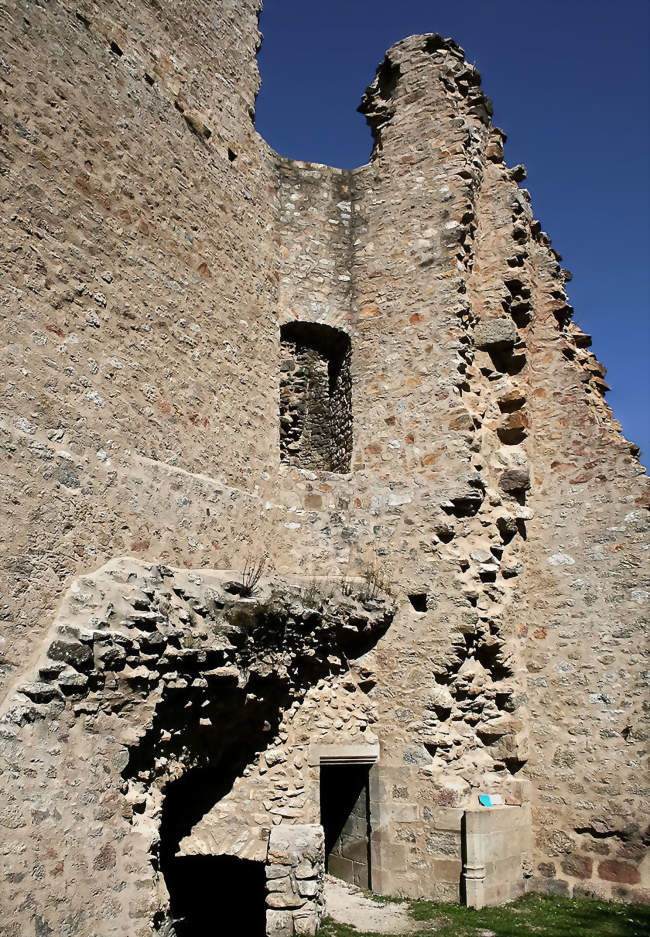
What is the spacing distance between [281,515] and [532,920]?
4.26 metres

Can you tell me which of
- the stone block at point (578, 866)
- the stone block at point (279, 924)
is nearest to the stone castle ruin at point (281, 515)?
the stone block at point (578, 866)

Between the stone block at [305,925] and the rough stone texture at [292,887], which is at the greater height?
the rough stone texture at [292,887]

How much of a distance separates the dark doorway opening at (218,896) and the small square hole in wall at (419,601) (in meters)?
2.75

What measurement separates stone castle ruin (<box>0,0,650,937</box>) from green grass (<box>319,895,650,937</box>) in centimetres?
19

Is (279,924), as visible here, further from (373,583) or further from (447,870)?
(373,583)

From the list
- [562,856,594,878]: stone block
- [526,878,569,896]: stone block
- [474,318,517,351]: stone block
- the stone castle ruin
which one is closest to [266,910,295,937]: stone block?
the stone castle ruin

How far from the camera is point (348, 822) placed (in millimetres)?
7684

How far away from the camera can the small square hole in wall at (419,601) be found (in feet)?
24.6

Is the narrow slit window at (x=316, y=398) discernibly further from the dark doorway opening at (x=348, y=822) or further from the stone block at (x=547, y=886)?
the stone block at (x=547, y=886)

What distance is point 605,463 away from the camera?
7.82 meters

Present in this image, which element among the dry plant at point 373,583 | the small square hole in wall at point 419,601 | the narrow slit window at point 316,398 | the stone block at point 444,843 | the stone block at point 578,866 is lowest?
the stone block at point 578,866

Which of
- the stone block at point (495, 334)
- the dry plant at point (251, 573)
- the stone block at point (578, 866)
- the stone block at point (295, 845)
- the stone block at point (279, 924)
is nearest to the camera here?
the stone block at point (279, 924)

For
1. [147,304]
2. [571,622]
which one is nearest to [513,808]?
[571,622]

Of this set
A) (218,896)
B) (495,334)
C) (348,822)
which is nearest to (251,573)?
(348,822)
